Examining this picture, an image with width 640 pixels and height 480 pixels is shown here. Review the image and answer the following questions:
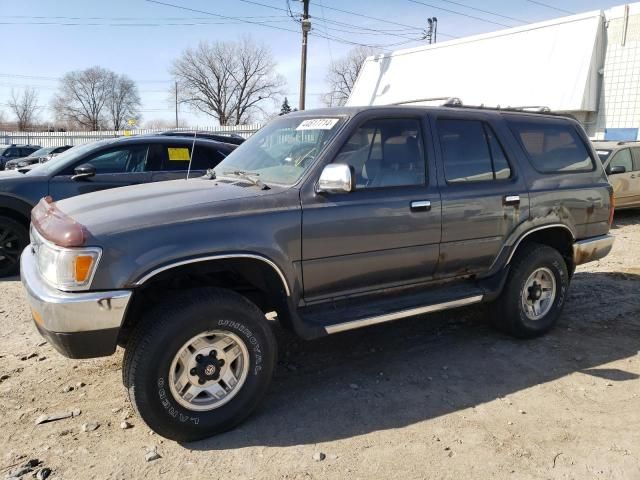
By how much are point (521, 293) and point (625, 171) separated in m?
8.45

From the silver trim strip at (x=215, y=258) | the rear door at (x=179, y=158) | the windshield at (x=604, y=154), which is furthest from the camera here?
the windshield at (x=604, y=154)

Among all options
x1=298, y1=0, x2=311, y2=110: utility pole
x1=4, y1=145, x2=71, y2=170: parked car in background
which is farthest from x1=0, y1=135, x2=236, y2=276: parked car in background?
x1=298, y1=0, x2=311, y2=110: utility pole

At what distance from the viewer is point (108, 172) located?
23.0ft

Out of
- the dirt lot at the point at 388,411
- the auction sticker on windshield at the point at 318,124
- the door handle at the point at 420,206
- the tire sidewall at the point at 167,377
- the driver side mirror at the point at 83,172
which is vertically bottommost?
the dirt lot at the point at 388,411

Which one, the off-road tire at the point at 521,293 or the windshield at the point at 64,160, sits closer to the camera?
the off-road tire at the point at 521,293

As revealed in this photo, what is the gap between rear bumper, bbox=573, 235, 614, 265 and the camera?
4848 millimetres

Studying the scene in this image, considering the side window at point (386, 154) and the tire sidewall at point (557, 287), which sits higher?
the side window at point (386, 154)

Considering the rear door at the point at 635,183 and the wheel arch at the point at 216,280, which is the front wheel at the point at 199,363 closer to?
the wheel arch at the point at 216,280

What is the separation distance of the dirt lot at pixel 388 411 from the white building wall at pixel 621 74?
41.9 feet

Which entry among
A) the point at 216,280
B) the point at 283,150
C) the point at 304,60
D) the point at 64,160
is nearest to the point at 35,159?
the point at 304,60

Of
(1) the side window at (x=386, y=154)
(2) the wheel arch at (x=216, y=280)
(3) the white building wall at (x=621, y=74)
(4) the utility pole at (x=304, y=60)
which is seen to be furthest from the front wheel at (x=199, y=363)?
(4) the utility pole at (x=304, y=60)

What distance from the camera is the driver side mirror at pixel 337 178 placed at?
10.7 feet

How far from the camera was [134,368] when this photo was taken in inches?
115

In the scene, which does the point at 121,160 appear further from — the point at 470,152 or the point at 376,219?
the point at 470,152
